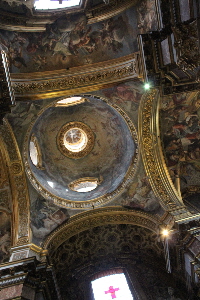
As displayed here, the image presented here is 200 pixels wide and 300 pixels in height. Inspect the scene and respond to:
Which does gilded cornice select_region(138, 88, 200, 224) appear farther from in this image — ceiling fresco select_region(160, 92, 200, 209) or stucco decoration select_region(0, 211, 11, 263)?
stucco decoration select_region(0, 211, 11, 263)

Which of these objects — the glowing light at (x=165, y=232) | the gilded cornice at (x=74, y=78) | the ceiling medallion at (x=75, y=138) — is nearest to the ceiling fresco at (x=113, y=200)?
the gilded cornice at (x=74, y=78)

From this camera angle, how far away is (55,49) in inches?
447

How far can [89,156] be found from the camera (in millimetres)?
15055

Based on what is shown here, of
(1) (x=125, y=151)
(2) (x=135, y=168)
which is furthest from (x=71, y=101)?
(2) (x=135, y=168)

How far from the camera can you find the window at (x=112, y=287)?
36.3 ft

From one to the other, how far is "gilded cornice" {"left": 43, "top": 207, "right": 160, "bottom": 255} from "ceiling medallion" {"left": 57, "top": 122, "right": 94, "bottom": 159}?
356 centimetres

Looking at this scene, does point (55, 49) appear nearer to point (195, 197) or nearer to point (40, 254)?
point (40, 254)

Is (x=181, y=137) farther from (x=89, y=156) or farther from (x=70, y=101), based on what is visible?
(x=70, y=101)

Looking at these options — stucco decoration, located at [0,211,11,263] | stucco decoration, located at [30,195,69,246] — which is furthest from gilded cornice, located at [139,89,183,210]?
stucco decoration, located at [0,211,11,263]

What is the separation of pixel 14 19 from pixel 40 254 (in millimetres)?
8352

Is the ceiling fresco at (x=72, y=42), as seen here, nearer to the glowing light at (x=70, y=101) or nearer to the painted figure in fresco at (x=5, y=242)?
the glowing light at (x=70, y=101)

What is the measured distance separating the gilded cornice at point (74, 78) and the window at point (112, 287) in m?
7.46

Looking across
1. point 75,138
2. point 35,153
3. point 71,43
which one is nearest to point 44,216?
point 35,153

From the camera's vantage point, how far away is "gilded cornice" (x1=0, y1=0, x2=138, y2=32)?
1045 centimetres
